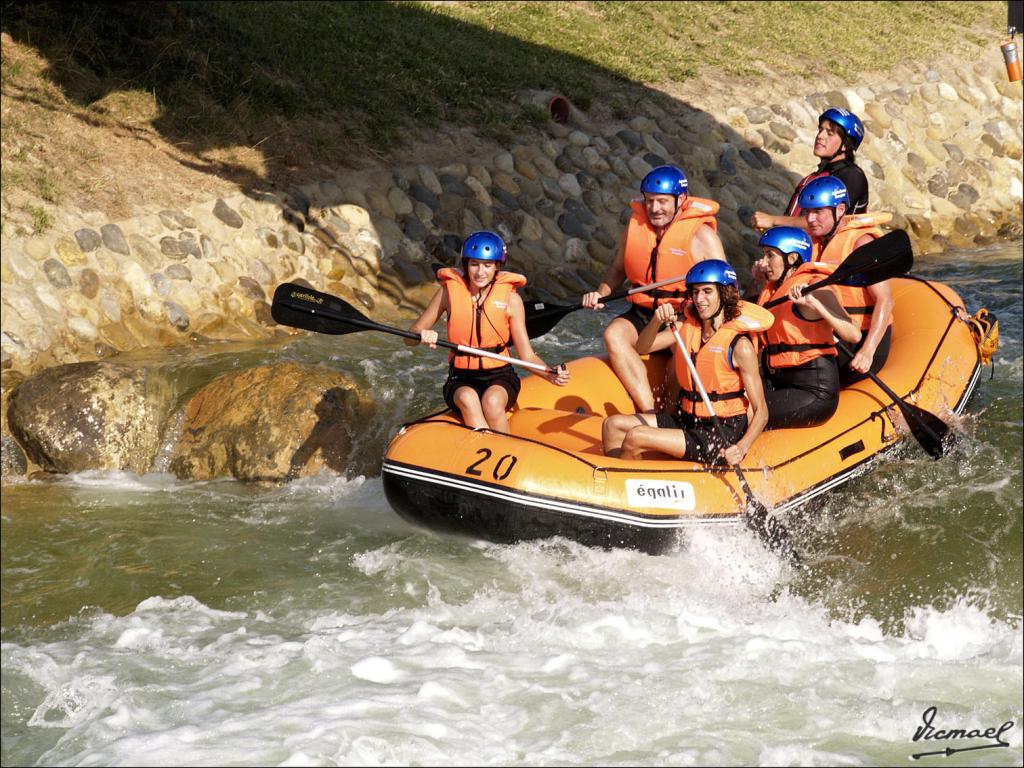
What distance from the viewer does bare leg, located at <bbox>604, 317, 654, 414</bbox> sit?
23.7 ft

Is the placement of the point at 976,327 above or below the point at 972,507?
above

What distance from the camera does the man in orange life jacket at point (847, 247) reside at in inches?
282

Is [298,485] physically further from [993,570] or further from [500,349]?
[993,570]

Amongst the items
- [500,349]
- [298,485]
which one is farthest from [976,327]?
[298,485]

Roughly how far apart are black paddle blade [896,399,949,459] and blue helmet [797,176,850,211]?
1127 mm

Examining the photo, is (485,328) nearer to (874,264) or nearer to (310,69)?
(874,264)

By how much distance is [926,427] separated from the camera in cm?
699

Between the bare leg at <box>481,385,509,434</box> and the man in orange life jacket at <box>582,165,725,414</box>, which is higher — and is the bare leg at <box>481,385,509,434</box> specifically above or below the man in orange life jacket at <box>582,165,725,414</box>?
below

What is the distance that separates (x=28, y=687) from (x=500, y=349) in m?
2.85

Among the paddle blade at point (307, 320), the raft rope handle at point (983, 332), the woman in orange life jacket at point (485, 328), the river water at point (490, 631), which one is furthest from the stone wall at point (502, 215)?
the raft rope handle at point (983, 332)

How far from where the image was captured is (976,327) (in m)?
7.64

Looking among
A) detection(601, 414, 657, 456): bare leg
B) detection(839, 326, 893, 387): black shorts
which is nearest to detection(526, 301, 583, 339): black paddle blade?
detection(601, 414, 657, 456): bare leg

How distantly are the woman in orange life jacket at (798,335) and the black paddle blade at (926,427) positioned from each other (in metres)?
0.40

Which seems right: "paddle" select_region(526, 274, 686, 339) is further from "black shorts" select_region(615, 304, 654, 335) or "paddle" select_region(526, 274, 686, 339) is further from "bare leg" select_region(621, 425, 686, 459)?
"bare leg" select_region(621, 425, 686, 459)
